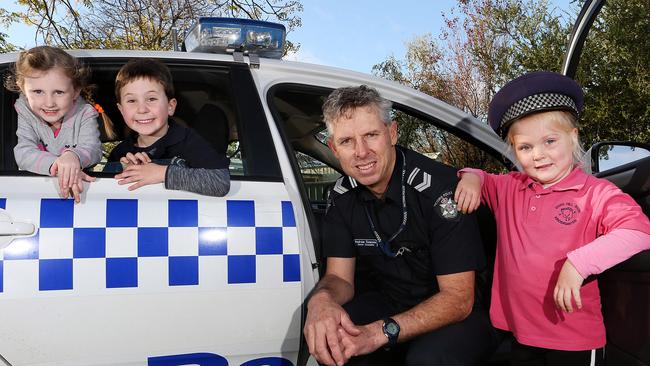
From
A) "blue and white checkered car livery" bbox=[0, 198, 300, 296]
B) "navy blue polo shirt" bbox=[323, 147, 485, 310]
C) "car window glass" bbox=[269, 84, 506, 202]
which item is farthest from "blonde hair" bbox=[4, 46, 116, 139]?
"navy blue polo shirt" bbox=[323, 147, 485, 310]

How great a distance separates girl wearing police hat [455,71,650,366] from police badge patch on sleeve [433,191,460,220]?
1.2 inches

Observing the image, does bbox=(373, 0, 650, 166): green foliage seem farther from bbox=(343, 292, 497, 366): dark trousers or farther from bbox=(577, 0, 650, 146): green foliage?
bbox=(343, 292, 497, 366): dark trousers

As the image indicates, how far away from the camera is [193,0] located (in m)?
9.25

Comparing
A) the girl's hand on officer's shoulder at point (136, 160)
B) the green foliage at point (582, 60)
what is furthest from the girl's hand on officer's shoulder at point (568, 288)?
the green foliage at point (582, 60)

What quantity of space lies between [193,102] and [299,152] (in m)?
0.92

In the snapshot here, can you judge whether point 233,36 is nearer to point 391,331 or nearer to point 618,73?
point 391,331

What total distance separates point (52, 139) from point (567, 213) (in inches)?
64.4

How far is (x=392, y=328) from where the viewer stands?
1.64 meters

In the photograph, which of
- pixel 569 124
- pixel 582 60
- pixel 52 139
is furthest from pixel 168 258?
pixel 582 60

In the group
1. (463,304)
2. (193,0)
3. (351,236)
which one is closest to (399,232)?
(351,236)

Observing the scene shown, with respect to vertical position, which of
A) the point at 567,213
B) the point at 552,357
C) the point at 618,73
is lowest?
the point at 552,357

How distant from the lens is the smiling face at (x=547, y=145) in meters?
1.64

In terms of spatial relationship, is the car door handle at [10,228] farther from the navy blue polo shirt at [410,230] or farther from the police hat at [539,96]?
the police hat at [539,96]

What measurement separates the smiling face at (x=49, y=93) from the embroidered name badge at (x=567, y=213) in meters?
1.59
